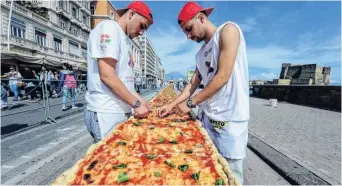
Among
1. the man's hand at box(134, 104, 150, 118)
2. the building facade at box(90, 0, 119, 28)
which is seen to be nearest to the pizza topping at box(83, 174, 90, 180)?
the man's hand at box(134, 104, 150, 118)

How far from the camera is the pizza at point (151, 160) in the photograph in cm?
174

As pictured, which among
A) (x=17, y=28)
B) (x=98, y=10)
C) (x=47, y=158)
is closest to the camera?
(x=47, y=158)

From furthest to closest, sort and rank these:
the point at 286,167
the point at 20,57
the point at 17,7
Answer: the point at 17,7 → the point at 20,57 → the point at 286,167

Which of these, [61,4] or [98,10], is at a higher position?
[98,10]

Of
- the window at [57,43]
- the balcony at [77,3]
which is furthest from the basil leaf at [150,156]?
the balcony at [77,3]

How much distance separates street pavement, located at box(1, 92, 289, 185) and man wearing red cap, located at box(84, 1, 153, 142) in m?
2.01

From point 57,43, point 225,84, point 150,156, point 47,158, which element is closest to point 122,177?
point 150,156

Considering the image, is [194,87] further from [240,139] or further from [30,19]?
[30,19]

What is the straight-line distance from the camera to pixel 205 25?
2.44 m

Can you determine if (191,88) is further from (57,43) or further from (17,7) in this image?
(57,43)

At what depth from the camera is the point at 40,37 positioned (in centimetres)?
3369

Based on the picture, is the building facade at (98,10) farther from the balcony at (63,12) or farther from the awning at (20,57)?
the awning at (20,57)

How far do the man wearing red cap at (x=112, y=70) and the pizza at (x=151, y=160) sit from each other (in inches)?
9.5

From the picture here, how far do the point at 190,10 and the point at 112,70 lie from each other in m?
1.07
